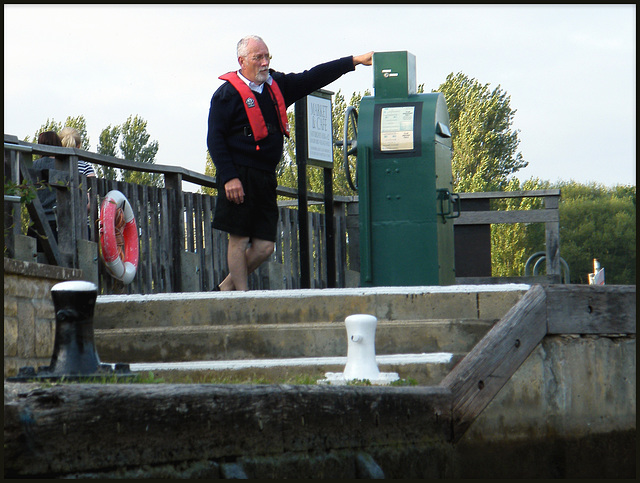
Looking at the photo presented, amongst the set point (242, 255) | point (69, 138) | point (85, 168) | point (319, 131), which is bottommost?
point (242, 255)

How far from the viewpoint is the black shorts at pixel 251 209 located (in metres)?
6.93

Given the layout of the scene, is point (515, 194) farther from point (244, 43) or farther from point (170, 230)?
point (244, 43)

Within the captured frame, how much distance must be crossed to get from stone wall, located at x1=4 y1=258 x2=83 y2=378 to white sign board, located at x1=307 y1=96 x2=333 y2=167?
3.91m

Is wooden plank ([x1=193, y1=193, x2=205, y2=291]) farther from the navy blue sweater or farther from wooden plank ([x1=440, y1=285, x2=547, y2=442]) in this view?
wooden plank ([x1=440, y1=285, x2=547, y2=442])

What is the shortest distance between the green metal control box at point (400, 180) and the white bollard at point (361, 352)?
3329 millimetres

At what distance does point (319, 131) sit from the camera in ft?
31.6

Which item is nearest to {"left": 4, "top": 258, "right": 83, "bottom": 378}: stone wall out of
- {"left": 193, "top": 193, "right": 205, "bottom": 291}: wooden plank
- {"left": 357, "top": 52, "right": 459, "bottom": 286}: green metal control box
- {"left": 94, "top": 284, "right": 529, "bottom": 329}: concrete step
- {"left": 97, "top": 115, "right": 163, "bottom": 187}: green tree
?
{"left": 94, "top": 284, "right": 529, "bottom": 329}: concrete step

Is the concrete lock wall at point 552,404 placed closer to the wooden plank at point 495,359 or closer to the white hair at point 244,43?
the wooden plank at point 495,359

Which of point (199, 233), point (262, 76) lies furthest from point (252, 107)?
point (199, 233)

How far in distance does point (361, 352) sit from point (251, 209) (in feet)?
6.94

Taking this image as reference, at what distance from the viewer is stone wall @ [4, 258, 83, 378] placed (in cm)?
536

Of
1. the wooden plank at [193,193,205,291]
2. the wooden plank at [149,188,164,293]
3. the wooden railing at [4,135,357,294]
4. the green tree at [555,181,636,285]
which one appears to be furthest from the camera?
the green tree at [555,181,636,285]

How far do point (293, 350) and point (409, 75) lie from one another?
3.50 metres

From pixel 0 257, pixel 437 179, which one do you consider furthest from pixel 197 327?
pixel 437 179
